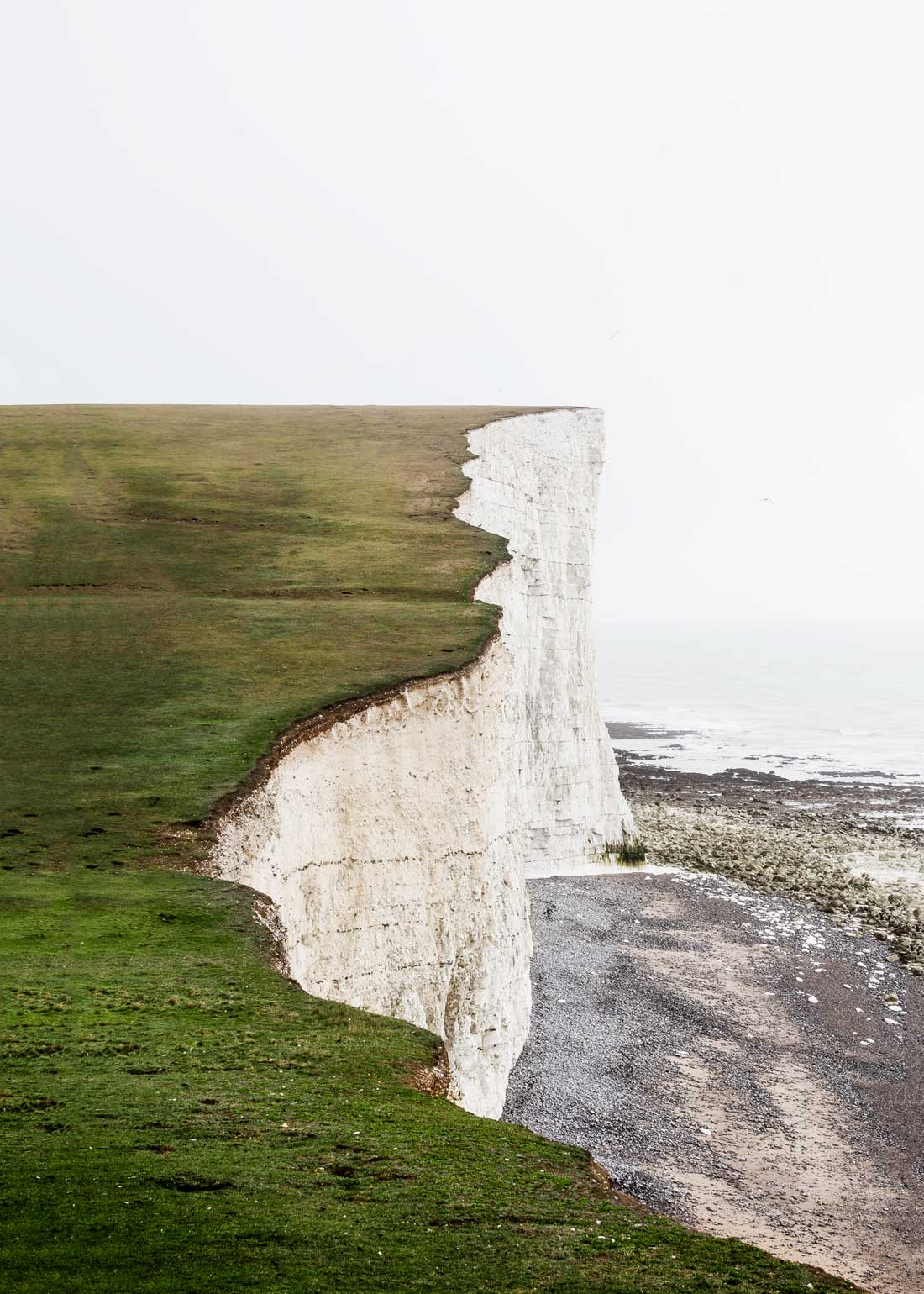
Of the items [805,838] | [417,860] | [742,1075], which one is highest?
[417,860]

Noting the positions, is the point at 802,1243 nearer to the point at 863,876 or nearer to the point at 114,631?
the point at 114,631

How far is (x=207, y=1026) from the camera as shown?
464 inches

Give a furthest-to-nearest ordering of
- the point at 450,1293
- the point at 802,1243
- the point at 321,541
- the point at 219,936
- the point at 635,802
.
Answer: the point at 635,802 → the point at 321,541 → the point at 802,1243 → the point at 219,936 → the point at 450,1293

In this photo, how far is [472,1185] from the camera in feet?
30.5

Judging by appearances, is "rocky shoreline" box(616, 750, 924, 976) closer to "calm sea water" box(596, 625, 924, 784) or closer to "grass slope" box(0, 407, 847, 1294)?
"calm sea water" box(596, 625, 924, 784)

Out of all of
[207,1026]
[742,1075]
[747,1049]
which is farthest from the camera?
[747,1049]

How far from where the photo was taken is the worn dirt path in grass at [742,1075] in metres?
18.3

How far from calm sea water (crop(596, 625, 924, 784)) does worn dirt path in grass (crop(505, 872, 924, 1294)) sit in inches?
1685

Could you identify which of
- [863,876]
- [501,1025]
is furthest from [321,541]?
[863,876]

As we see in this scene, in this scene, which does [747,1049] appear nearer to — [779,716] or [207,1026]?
[207,1026]

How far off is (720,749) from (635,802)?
90.5ft

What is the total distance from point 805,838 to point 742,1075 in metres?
30.1

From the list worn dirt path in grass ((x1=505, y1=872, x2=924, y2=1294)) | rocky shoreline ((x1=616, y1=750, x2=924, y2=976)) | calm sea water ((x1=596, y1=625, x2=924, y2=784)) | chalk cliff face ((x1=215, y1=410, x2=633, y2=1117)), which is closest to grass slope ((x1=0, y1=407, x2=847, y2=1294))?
chalk cliff face ((x1=215, y1=410, x2=633, y2=1117))

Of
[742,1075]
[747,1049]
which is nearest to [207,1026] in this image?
[742,1075]
